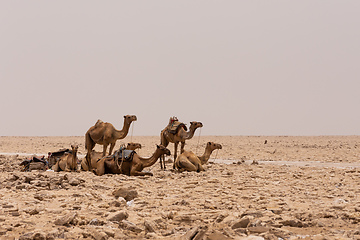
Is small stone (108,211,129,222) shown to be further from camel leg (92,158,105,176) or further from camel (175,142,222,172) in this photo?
camel (175,142,222,172)

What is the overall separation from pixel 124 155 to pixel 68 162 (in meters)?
3.09

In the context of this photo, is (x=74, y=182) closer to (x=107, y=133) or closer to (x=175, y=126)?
(x=107, y=133)

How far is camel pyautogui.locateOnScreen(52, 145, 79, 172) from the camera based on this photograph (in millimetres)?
15084

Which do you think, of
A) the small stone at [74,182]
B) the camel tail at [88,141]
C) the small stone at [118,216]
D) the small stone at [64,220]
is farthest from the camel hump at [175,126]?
the small stone at [64,220]

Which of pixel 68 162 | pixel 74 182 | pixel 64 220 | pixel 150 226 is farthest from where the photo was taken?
pixel 68 162

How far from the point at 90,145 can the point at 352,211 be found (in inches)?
433

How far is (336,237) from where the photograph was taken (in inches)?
234

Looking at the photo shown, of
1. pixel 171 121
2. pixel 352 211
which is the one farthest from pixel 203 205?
pixel 171 121

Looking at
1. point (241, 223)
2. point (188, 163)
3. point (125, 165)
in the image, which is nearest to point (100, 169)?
point (125, 165)

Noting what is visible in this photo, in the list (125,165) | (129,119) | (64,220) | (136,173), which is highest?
(129,119)

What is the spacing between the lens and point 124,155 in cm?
1362

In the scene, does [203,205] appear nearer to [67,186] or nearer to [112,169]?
[67,186]

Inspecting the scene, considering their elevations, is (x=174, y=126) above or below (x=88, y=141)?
above

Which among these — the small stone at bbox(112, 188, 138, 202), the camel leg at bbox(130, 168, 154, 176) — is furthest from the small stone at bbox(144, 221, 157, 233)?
the camel leg at bbox(130, 168, 154, 176)
